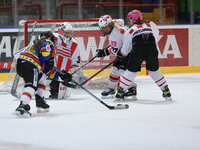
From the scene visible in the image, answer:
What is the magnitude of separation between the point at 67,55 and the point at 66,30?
36 centimetres

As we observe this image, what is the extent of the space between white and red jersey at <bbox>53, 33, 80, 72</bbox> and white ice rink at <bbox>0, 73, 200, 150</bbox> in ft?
1.91

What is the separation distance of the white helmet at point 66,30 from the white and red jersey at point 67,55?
9 centimetres

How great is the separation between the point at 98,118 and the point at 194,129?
2.52ft

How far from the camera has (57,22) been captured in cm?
442

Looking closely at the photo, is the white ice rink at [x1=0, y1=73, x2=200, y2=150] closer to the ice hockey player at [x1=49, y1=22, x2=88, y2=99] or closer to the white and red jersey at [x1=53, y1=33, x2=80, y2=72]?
the ice hockey player at [x1=49, y1=22, x2=88, y2=99]

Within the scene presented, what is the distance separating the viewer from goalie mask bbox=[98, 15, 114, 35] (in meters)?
3.59

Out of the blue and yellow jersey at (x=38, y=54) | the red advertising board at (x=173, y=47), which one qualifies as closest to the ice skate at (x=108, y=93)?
the blue and yellow jersey at (x=38, y=54)

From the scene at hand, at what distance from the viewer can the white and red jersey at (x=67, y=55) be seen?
163 inches

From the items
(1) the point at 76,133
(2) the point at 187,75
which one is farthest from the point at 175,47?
(1) the point at 76,133

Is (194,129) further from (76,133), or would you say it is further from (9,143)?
(9,143)

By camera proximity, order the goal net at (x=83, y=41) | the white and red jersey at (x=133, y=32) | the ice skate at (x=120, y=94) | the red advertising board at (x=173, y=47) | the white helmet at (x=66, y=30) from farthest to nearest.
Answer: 1. the red advertising board at (x=173, y=47)
2. the goal net at (x=83, y=41)
3. the white helmet at (x=66, y=30)
4. the ice skate at (x=120, y=94)
5. the white and red jersey at (x=133, y=32)

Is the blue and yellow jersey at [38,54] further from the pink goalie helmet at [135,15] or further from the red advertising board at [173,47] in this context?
the red advertising board at [173,47]

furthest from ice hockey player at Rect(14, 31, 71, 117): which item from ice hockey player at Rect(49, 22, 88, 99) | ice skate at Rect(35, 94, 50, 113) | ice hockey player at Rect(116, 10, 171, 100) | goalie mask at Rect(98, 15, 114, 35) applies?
ice hockey player at Rect(49, 22, 88, 99)

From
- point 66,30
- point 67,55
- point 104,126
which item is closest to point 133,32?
point 66,30
